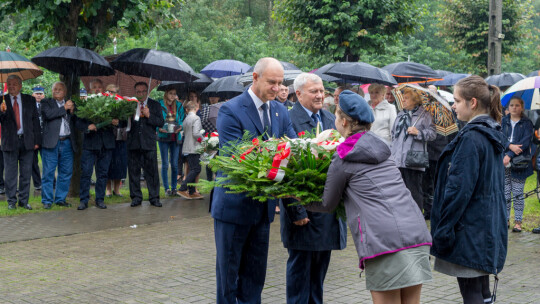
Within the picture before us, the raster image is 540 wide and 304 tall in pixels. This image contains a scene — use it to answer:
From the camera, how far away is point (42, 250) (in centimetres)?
824

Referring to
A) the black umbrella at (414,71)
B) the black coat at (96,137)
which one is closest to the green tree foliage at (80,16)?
the black coat at (96,137)

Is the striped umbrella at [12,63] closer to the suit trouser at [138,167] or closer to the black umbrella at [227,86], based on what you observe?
the suit trouser at [138,167]

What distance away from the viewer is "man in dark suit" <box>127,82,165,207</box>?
11.6 metres

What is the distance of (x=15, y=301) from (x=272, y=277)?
8.61 ft

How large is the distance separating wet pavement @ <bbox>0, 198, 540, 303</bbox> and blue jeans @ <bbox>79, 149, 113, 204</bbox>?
23.3 inches

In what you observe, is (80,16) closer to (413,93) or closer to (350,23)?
(413,93)

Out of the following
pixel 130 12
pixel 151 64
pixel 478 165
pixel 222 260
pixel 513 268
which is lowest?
pixel 513 268

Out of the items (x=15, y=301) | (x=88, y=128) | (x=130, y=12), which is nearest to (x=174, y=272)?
(x=15, y=301)

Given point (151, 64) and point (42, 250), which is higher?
point (151, 64)

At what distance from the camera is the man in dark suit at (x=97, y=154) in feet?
36.8

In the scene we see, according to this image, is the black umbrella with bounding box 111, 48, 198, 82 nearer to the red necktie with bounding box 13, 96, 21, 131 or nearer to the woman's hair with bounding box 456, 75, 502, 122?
the red necktie with bounding box 13, 96, 21, 131

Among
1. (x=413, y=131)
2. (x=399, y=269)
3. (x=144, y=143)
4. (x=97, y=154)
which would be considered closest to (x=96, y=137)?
(x=97, y=154)

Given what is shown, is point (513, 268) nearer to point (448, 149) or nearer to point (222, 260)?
point (448, 149)

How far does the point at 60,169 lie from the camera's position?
11617 millimetres
